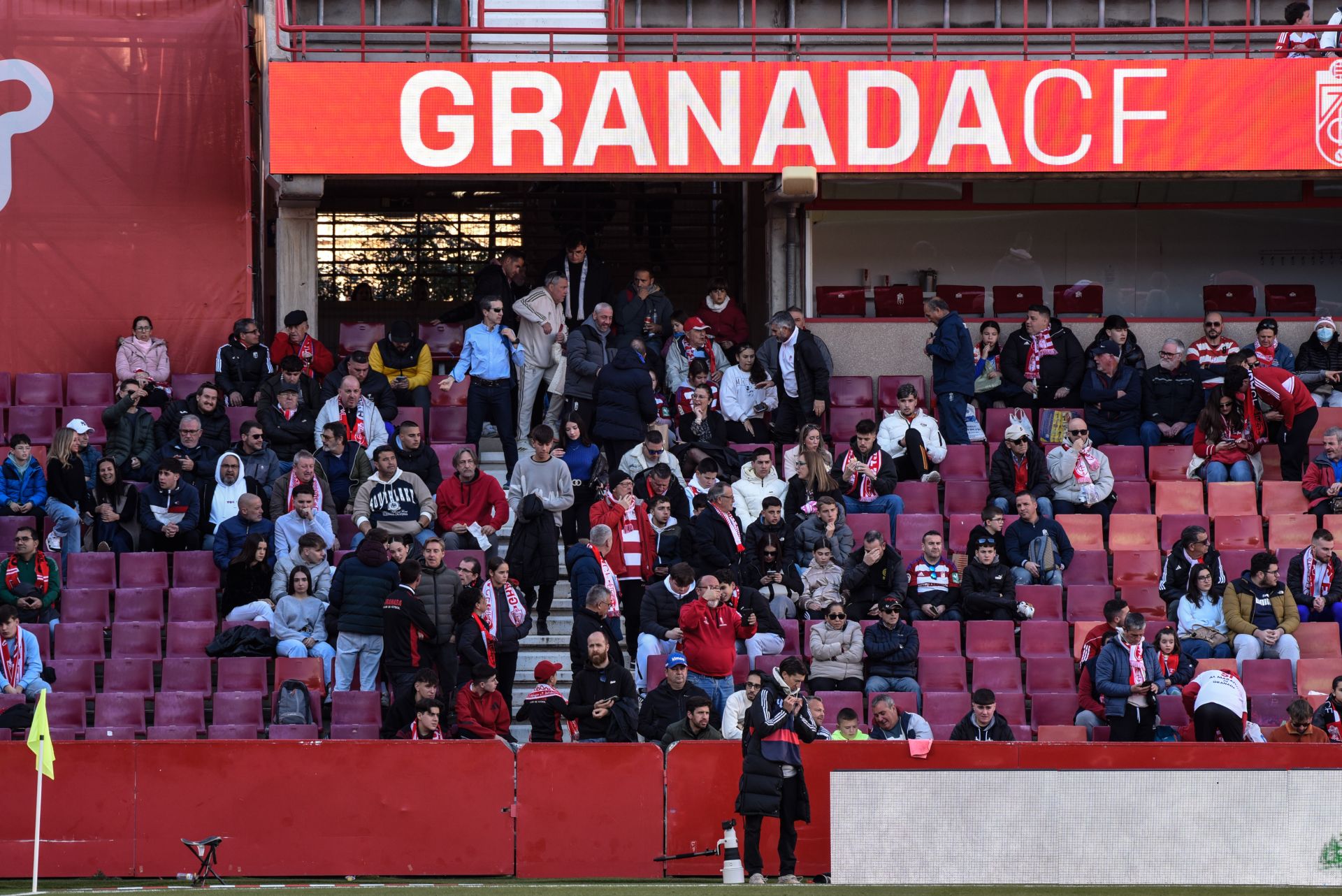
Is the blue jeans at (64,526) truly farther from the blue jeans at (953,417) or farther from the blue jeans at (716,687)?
the blue jeans at (953,417)

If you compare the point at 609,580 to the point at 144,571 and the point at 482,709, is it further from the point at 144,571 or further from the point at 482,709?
the point at 144,571

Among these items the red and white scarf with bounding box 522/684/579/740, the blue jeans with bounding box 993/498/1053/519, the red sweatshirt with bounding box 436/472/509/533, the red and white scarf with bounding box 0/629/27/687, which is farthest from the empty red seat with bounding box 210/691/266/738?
the blue jeans with bounding box 993/498/1053/519

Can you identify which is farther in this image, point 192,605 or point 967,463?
point 967,463

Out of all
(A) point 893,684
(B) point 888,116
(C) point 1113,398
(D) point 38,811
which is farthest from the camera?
(B) point 888,116

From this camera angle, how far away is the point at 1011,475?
53.5ft

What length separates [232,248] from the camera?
61.5 ft

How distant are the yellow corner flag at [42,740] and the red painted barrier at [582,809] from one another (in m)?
3.08

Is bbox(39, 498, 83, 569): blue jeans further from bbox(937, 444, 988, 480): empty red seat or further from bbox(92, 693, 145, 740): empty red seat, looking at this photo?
bbox(937, 444, 988, 480): empty red seat

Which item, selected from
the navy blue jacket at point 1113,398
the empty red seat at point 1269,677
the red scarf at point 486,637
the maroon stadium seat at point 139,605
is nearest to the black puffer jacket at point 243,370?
the maroon stadium seat at point 139,605

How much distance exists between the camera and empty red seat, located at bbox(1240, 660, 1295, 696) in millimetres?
14680

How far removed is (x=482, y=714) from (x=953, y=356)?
609 cm

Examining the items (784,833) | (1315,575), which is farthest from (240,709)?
(1315,575)

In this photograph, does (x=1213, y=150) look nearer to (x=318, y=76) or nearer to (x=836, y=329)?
(x=836, y=329)

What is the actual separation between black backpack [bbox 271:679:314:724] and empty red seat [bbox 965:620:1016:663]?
521cm
